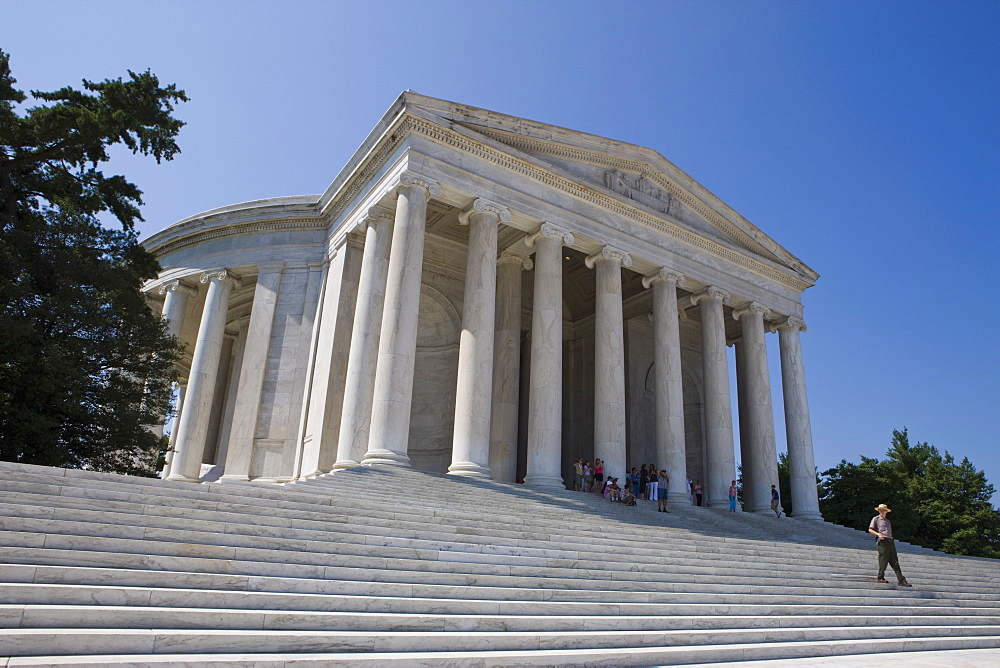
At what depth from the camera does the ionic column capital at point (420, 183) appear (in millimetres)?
29203

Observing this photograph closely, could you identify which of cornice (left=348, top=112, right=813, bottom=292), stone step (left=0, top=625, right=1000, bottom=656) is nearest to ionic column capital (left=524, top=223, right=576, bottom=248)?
cornice (left=348, top=112, right=813, bottom=292)

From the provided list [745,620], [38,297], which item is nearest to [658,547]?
[745,620]

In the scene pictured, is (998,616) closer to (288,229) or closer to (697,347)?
(697,347)

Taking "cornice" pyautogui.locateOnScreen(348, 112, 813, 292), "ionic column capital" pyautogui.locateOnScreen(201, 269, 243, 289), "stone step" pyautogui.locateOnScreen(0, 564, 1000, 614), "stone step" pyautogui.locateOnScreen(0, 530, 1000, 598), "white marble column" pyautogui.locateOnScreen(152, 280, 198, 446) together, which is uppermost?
"cornice" pyautogui.locateOnScreen(348, 112, 813, 292)

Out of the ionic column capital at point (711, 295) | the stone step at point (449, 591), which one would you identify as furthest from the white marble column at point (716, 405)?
the stone step at point (449, 591)

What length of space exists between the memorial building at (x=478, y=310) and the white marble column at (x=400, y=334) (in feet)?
0.29

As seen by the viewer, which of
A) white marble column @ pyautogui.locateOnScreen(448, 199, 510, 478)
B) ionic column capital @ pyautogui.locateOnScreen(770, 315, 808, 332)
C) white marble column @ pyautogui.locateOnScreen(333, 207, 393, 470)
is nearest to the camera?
white marble column @ pyautogui.locateOnScreen(448, 199, 510, 478)

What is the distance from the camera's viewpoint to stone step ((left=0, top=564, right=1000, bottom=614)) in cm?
980

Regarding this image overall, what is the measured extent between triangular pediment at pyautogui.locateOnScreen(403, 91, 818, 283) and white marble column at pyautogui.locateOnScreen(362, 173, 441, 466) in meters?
4.19

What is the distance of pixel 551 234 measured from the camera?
33.2 m

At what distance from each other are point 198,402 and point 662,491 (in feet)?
81.6

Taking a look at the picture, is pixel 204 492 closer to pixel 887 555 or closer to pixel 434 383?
pixel 887 555

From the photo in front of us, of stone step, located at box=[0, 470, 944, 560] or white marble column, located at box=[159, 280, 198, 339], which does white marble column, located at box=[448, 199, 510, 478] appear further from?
white marble column, located at box=[159, 280, 198, 339]

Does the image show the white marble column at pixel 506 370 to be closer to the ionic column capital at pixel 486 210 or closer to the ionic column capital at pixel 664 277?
the ionic column capital at pixel 486 210
